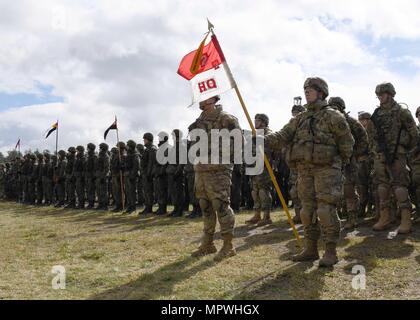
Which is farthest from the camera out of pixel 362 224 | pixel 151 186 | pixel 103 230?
pixel 151 186

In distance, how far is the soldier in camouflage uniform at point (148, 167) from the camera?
1445cm

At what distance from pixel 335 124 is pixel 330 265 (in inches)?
72.1

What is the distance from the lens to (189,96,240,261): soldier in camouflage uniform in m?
6.78

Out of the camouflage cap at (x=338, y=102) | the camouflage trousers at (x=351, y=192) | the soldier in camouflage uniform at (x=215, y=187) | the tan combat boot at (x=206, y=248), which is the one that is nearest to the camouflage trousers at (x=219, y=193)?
the soldier in camouflage uniform at (x=215, y=187)

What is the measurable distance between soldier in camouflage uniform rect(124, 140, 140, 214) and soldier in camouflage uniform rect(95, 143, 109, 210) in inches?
82.7

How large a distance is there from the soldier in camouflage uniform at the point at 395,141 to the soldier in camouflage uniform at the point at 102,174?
11409mm

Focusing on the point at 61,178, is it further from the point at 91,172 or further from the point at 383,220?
the point at 383,220

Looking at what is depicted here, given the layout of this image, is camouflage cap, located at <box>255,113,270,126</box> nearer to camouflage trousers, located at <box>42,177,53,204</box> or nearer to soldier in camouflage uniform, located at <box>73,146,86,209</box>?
soldier in camouflage uniform, located at <box>73,146,86,209</box>

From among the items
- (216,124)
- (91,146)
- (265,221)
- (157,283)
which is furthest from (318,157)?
(91,146)

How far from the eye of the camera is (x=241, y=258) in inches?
268

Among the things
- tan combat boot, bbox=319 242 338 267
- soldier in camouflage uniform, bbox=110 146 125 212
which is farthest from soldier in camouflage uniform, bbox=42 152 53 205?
tan combat boot, bbox=319 242 338 267

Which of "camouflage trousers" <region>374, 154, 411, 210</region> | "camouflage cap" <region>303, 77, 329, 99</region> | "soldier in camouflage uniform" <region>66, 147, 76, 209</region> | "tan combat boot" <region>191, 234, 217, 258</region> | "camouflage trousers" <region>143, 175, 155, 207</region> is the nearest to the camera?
"camouflage cap" <region>303, 77, 329, 99</region>

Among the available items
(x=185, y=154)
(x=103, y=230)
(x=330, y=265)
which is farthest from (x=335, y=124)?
(x=185, y=154)
